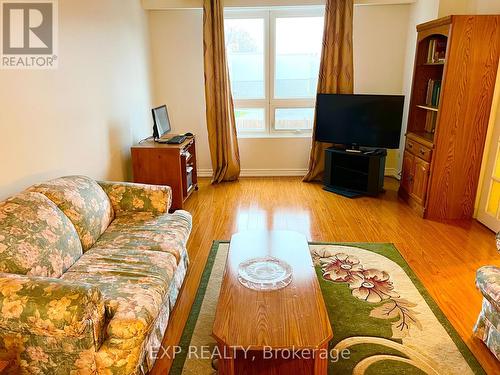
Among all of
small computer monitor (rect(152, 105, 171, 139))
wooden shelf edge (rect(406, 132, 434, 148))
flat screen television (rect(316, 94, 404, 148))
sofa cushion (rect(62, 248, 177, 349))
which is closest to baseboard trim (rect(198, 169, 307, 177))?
flat screen television (rect(316, 94, 404, 148))

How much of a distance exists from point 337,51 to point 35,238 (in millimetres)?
4074

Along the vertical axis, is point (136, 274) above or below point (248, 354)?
above

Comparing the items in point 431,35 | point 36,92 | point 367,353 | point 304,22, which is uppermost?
point 304,22

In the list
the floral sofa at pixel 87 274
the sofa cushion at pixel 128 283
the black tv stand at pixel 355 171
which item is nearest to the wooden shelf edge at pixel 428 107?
the black tv stand at pixel 355 171

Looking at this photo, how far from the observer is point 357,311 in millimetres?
2385

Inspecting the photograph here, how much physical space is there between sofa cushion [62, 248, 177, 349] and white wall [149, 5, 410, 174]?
10.9 ft

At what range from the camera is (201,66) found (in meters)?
5.13

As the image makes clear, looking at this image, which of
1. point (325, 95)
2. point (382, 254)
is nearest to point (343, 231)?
point (382, 254)

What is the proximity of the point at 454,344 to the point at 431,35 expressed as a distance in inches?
124

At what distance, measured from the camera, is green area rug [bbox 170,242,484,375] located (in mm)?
1956

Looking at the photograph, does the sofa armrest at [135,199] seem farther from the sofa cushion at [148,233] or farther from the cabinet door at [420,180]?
the cabinet door at [420,180]

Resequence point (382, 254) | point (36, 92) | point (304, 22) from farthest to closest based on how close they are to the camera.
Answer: point (304, 22)
point (382, 254)
point (36, 92)

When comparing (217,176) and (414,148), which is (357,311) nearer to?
(414,148)

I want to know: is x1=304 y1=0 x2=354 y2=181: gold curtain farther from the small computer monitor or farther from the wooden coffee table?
the wooden coffee table
